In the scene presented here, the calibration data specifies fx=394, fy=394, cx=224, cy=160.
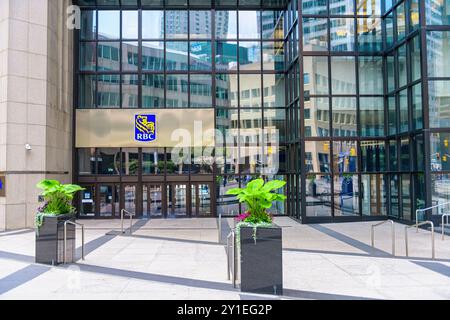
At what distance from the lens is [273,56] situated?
21672 millimetres

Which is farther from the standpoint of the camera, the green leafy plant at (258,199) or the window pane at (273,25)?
the window pane at (273,25)

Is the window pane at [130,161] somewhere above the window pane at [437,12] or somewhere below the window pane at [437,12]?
below

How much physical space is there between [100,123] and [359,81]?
43.7 ft

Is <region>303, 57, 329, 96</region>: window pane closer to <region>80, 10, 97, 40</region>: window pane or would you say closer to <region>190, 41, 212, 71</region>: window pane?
<region>190, 41, 212, 71</region>: window pane

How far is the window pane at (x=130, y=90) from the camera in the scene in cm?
2119

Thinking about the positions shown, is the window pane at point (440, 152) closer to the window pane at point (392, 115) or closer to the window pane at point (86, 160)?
the window pane at point (392, 115)

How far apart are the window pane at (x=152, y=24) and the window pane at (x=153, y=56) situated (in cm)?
46

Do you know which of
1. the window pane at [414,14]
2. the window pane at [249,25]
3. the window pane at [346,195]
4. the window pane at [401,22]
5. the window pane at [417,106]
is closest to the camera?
the window pane at [417,106]

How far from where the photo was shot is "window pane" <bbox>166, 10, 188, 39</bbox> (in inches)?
851

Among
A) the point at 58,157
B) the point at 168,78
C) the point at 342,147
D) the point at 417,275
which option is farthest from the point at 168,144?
the point at 417,275

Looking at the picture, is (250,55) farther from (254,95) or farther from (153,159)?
(153,159)

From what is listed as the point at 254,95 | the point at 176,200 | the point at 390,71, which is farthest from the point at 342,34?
the point at 176,200

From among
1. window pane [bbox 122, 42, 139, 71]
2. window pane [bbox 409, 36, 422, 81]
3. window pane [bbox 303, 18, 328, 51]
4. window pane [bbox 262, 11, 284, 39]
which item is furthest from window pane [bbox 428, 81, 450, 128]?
window pane [bbox 122, 42, 139, 71]

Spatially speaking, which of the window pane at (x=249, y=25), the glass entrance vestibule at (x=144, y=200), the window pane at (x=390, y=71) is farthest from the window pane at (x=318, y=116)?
the glass entrance vestibule at (x=144, y=200)
